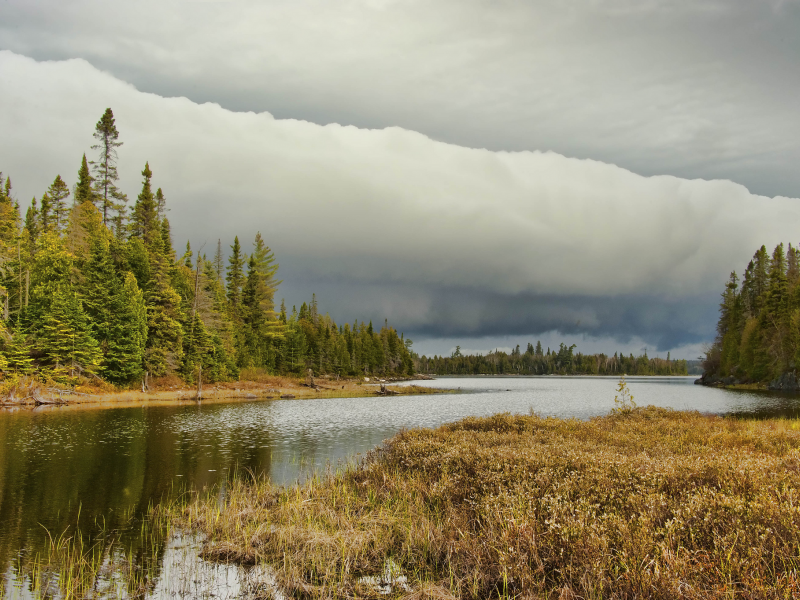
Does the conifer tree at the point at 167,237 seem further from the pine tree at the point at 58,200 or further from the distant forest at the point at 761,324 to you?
the distant forest at the point at 761,324

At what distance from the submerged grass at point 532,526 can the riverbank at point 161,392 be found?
45.4 metres

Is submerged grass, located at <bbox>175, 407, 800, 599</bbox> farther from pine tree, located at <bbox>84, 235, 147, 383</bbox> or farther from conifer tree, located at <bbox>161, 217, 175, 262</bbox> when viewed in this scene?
conifer tree, located at <bbox>161, 217, 175, 262</bbox>

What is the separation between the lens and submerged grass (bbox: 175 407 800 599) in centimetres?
→ 765

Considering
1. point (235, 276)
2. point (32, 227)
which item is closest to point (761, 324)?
point (235, 276)

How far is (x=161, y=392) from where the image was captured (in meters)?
63.6

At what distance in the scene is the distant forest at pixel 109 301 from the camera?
5466 cm

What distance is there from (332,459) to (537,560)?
52.6ft

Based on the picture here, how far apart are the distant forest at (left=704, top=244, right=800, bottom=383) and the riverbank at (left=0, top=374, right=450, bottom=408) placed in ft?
213

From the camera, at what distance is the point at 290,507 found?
44.1 feet

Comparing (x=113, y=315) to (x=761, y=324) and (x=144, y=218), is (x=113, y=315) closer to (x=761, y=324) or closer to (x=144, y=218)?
(x=144, y=218)

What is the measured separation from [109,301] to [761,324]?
11352 centimetres

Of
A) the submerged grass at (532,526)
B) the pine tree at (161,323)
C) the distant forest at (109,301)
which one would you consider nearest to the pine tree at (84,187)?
the distant forest at (109,301)

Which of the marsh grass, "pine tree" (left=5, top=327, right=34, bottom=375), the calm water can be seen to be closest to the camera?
the marsh grass

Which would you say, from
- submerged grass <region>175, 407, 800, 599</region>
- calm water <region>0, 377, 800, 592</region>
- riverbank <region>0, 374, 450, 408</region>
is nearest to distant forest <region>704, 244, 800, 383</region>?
calm water <region>0, 377, 800, 592</region>
